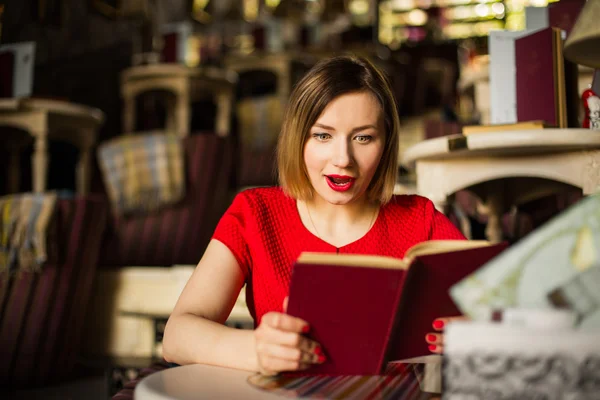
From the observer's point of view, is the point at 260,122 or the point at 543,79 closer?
the point at 543,79

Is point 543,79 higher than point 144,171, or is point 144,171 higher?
point 543,79

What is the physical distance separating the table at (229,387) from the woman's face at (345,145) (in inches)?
13.2

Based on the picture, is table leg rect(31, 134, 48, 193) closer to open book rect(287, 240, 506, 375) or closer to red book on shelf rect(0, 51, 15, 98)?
red book on shelf rect(0, 51, 15, 98)

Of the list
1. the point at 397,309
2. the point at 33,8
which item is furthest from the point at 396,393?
the point at 33,8

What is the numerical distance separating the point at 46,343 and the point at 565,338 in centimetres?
207

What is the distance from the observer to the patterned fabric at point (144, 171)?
2.68 m

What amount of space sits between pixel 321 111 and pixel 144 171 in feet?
6.45

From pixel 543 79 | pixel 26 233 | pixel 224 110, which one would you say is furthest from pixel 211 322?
pixel 224 110

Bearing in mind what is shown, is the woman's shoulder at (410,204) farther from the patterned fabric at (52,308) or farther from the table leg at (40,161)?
the table leg at (40,161)

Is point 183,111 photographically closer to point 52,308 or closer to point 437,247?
point 52,308

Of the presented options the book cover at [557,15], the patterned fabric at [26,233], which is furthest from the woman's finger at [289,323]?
the patterned fabric at [26,233]

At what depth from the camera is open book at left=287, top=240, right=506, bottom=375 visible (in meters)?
0.55

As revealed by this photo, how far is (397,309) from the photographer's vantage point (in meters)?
0.59

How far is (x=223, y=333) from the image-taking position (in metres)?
0.72
